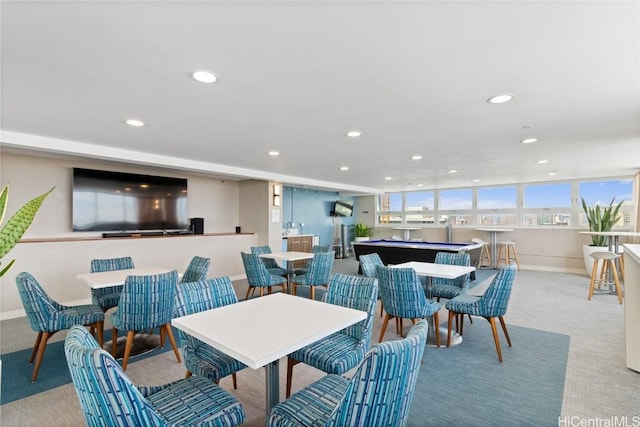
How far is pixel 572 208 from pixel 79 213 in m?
10.3

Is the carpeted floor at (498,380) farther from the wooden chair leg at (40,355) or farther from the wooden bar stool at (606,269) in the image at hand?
the wooden bar stool at (606,269)

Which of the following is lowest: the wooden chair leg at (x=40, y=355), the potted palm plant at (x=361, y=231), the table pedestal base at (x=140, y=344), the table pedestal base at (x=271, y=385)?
the table pedestal base at (x=140, y=344)

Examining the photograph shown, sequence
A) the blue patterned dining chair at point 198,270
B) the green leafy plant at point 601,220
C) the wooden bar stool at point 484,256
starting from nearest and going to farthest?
the blue patterned dining chair at point 198,270 → the green leafy plant at point 601,220 → the wooden bar stool at point 484,256

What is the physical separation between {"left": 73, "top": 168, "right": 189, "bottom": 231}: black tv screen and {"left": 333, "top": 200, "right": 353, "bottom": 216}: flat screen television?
5309mm

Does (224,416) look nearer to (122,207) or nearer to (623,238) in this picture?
(122,207)

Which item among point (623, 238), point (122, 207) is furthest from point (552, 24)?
point (623, 238)

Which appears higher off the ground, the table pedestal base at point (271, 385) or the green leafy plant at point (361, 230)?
the green leafy plant at point (361, 230)

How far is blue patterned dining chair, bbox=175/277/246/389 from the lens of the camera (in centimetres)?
180

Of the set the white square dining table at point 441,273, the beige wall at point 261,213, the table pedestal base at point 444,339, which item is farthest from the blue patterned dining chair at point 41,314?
the beige wall at point 261,213

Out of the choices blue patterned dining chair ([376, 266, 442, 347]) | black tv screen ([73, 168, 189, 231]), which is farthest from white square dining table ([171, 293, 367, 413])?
black tv screen ([73, 168, 189, 231])

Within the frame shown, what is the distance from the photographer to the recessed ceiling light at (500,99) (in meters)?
2.47

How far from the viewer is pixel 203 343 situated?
6.69 feet

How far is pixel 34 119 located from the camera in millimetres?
2957

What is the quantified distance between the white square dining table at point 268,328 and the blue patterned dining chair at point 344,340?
0.89 ft
